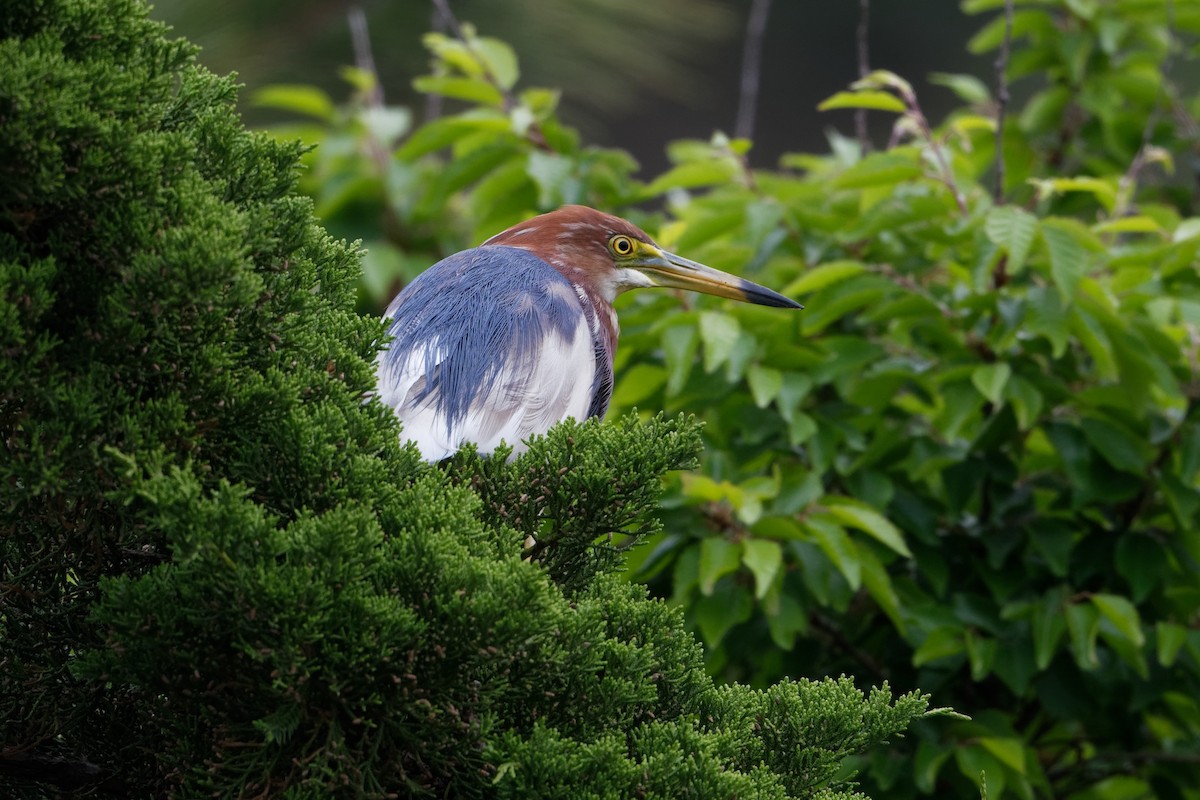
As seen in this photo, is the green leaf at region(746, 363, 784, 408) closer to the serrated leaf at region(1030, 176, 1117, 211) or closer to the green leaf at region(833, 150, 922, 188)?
the green leaf at region(833, 150, 922, 188)

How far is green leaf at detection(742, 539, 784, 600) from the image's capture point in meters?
2.55

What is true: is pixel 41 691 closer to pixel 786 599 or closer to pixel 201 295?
pixel 201 295

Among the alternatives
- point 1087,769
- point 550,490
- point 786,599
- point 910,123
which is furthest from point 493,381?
point 1087,769

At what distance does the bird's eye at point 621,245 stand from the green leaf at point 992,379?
84 cm

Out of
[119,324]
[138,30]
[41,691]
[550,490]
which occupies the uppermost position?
[138,30]

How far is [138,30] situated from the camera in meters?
1.49

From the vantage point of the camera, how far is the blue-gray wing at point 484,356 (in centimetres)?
228

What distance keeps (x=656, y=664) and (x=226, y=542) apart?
1.81ft

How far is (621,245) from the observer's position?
117 inches

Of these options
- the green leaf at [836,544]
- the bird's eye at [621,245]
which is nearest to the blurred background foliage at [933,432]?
the green leaf at [836,544]

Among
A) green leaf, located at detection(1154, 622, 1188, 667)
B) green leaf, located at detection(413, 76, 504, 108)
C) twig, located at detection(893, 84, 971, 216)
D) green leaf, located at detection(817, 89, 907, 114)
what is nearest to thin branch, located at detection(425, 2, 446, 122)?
green leaf, located at detection(413, 76, 504, 108)

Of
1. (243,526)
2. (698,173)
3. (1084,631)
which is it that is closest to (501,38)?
(698,173)

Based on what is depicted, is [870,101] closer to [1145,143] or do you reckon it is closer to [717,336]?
[717,336]

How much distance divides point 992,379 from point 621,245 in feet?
2.94
